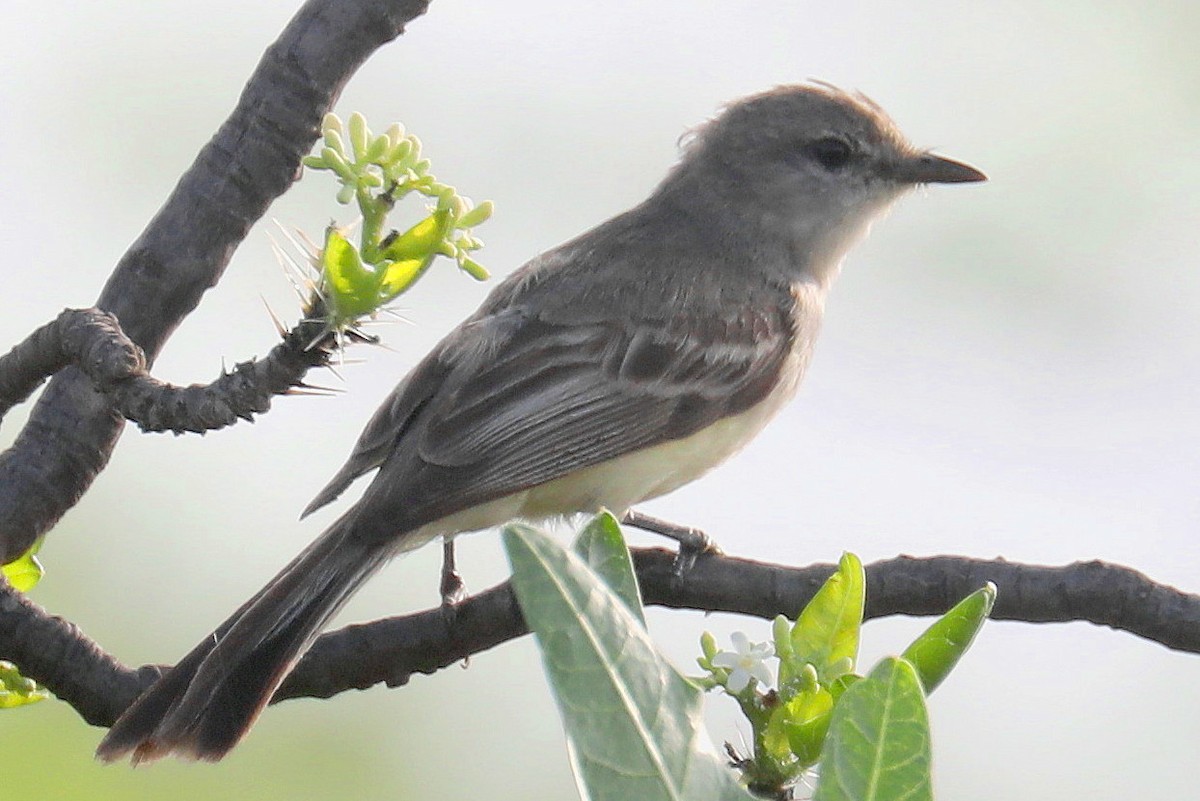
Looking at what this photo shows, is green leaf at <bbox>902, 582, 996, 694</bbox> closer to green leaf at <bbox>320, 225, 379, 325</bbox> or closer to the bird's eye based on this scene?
green leaf at <bbox>320, 225, 379, 325</bbox>

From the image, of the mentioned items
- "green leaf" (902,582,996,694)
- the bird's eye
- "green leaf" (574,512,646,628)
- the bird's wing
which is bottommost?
"green leaf" (574,512,646,628)

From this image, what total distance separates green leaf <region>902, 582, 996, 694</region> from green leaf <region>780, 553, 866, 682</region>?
0.17 metres

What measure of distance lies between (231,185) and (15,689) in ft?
3.02

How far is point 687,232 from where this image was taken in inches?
181

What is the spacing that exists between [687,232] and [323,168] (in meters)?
2.66

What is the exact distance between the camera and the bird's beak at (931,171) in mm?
4723

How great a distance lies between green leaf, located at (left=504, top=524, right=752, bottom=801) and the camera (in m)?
0.90

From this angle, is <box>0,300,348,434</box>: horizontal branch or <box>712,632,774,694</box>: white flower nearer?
<box>712,632,774,694</box>: white flower

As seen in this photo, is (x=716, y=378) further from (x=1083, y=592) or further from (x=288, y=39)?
(x=1083, y=592)

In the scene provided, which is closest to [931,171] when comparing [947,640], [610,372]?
[610,372]

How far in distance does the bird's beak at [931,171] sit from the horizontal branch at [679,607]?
7.31 ft

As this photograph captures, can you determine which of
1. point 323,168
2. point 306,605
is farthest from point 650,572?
point 323,168

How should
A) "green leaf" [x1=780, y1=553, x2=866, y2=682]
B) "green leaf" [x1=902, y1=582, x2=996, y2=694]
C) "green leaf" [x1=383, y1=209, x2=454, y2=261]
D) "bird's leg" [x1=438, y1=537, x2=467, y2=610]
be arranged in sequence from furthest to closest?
"bird's leg" [x1=438, y1=537, x2=467, y2=610] < "green leaf" [x1=383, y1=209, x2=454, y2=261] < "green leaf" [x1=780, y1=553, x2=866, y2=682] < "green leaf" [x1=902, y1=582, x2=996, y2=694]

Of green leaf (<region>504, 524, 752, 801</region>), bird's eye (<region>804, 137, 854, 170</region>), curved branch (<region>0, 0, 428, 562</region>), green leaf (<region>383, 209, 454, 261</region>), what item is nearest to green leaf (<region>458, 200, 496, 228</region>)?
green leaf (<region>383, 209, 454, 261</region>)
